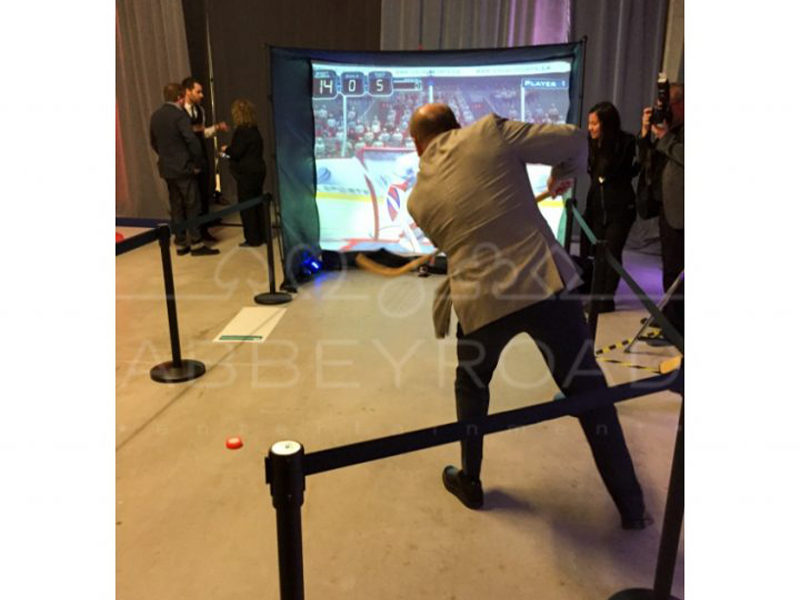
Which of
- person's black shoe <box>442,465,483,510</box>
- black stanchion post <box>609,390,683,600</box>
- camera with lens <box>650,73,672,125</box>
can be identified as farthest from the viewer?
camera with lens <box>650,73,672,125</box>

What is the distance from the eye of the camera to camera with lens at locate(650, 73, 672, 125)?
389 centimetres

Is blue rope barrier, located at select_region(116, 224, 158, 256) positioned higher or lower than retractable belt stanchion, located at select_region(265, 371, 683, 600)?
higher

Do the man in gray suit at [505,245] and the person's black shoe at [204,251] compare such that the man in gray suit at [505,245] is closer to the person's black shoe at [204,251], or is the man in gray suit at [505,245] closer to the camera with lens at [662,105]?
the camera with lens at [662,105]

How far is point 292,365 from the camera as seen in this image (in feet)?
13.0

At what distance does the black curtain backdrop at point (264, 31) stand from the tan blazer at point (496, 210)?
639cm

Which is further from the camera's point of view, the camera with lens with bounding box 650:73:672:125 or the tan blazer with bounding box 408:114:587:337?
the camera with lens with bounding box 650:73:672:125

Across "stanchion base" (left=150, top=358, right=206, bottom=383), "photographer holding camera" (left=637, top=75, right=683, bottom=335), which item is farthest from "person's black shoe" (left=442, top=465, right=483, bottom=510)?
"photographer holding camera" (left=637, top=75, right=683, bottom=335)

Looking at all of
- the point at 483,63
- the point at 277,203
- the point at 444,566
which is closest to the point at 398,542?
Answer: the point at 444,566

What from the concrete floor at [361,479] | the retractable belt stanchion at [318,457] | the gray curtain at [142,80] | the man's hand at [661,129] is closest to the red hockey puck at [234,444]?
the concrete floor at [361,479]

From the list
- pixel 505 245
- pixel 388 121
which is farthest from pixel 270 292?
pixel 505 245

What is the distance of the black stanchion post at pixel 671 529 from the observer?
1.86m

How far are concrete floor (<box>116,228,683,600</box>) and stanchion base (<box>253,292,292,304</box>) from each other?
1.79 feet

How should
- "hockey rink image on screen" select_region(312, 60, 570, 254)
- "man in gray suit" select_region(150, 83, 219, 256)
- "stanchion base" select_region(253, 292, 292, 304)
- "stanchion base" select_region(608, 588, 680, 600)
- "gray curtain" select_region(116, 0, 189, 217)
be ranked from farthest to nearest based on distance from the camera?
"gray curtain" select_region(116, 0, 189, 217) → "man in gray suit" select_region(150, 83, 219, 256) → "hockey rink image on screen" select_region(312, 60, 570, 254) → "stanchion base" select_region(253, 292, 292, 304) → "stanchion base" select_region(608, 588, 680, 600)

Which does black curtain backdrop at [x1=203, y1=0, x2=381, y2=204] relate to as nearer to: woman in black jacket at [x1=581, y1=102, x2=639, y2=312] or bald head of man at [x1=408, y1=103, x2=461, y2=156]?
woman in black jacket at [x1=581, y1=102, x2=639, y2=312]
